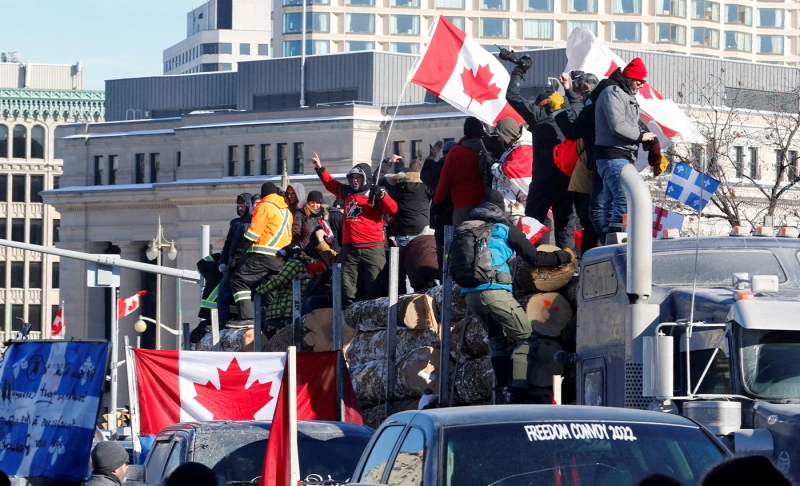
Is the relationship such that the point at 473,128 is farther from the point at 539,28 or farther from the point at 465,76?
the point at 539,28

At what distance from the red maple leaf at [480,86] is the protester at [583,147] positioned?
3.57 m

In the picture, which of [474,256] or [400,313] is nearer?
[474,256]

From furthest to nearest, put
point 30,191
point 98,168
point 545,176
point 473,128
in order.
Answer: point 30,191 → point 98,168 → point 473,128 → point 545,176

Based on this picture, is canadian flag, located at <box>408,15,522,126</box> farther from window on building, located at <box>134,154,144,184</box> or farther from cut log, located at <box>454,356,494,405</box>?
window on building, located at <box>134,154,144,184</box>

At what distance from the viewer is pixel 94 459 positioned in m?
10.9

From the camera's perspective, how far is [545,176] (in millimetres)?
15055

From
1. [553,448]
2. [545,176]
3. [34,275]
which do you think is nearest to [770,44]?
[34,275]

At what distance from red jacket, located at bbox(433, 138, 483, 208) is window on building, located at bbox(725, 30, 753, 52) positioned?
444ft

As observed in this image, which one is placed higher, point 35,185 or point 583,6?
point 583,6

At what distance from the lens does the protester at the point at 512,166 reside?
16062mm

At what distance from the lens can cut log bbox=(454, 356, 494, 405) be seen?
14.7 metres

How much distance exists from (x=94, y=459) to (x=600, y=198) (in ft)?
16.0

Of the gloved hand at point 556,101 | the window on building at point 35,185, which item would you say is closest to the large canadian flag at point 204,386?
the gloved hand at point 556,101

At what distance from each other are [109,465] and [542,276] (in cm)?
452
